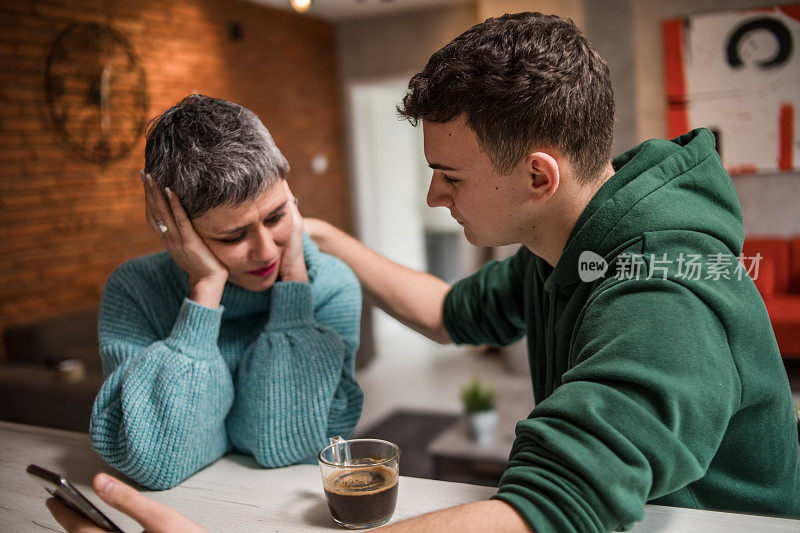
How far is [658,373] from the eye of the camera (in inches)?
23.4

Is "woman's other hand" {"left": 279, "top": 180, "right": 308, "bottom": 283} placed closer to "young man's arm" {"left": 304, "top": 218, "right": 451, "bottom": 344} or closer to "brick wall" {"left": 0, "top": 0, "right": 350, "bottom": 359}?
"young man's arm" {"left": 304, "top": 218, "right": 451, "bottom": 344}

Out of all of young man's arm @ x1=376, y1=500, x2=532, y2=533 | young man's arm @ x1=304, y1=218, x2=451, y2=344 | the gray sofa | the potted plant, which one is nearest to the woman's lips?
young man's arm @ x1=304, y1=218, x2=451, y2=344

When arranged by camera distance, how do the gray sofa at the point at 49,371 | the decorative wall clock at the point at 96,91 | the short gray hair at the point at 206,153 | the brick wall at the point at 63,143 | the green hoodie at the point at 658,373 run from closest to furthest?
1. the green hoodie at the point at 658,373
2. the short gray hair at the point at 206,153
3. the gray sofa at the point at 49,371
4. the brick wall at the point at 63,143
5. the decorative wall clock at the point at 96,91

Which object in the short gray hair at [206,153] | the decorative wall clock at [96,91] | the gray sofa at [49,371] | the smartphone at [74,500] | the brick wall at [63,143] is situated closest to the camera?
the smartphone at [74,500]

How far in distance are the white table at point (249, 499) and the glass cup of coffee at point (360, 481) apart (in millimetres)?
28

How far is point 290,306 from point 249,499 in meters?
0.28

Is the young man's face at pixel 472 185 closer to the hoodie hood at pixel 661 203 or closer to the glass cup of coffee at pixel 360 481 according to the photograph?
the hoodie hood at pixel 661 203

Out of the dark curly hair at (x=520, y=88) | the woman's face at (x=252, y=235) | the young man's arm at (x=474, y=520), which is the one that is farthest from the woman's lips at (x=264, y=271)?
the young man's arm at (x=474, y=520)

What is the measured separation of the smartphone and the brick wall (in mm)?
1962

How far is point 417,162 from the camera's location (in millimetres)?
6043

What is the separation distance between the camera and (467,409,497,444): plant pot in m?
2.82

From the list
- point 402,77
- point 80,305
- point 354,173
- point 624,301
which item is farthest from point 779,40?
point 80,305

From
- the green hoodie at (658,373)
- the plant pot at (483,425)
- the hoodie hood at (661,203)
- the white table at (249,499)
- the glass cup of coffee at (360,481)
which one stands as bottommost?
the plant pot at (483,425)

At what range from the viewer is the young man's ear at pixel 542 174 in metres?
0.77
